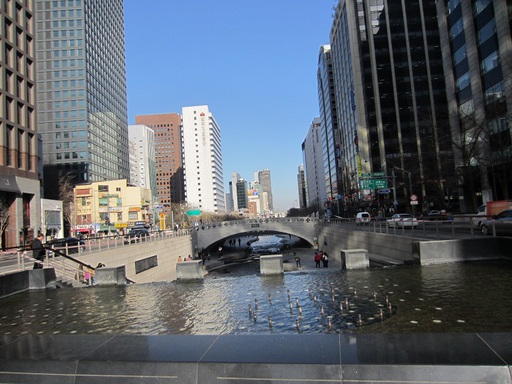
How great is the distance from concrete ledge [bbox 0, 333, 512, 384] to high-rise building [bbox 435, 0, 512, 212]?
36928 millimetres

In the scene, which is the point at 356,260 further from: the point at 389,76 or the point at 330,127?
the point at 330,127

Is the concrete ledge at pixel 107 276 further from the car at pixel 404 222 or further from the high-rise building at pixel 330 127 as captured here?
the high-rise building at pixel 330 127

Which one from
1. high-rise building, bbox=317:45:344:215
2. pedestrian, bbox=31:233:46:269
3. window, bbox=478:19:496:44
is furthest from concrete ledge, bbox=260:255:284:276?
high-rise building, bbox=317:45:344:215

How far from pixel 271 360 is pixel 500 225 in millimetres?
17404

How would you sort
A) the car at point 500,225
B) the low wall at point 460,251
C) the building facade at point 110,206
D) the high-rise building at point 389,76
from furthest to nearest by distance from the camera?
the building facade at point 110,206 < the high-rise building at point 389,76 < the car at point 500,225 < the low wall at point 460,251

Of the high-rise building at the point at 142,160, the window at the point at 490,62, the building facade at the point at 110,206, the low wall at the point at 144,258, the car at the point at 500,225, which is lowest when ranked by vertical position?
the low wall at the point at 144,258

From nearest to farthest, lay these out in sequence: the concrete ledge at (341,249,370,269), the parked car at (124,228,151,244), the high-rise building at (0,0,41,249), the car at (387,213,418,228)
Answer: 1. the concrete ledge at (341,249,370,269)
2. the car at (387,213,418,228)
3. the parked car at (124,228,151,244)
4. the high-rise building at (0,0,41,249)

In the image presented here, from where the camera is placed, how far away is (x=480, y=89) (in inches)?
1847

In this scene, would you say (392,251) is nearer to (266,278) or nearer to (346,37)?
(266,278)

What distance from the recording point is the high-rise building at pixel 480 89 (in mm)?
39750

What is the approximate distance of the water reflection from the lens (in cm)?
777

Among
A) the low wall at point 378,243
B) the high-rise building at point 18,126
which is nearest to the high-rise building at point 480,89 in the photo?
the low wall at point 378,243

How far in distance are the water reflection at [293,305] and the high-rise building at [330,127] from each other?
352 ft

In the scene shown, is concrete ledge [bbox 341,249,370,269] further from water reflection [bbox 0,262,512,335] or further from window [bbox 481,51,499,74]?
window [bbox 481,51,499,74]
